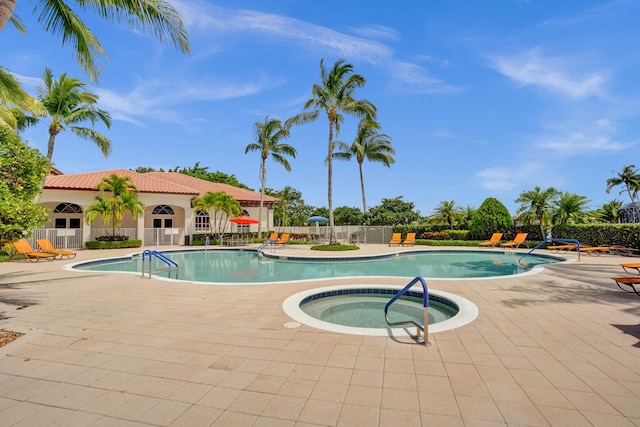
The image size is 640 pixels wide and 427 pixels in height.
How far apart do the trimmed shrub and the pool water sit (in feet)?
53.3

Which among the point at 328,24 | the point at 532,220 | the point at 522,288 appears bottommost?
Result: the point at 522,288

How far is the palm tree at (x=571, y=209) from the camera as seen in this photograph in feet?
59.6

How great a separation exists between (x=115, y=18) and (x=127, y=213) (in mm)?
20373

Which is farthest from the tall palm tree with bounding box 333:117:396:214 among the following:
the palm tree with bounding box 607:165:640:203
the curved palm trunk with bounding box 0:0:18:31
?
the palm tree with bounding box 607:165:640:203

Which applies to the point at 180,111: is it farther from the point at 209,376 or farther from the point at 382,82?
the point at 209,376

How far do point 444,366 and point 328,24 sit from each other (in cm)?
1300

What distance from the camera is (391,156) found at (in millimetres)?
29500

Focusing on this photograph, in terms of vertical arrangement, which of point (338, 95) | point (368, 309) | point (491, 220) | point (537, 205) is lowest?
point (368, 309)

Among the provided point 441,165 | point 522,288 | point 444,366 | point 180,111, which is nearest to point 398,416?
point 444,366

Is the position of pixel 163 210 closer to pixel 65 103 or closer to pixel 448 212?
pixel 65 103

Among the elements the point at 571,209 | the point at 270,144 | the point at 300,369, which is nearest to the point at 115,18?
the point at 300,369

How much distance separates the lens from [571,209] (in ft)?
59.9

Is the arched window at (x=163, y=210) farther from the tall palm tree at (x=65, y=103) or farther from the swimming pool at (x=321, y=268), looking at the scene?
the swimming pool at (x=321, y=268)

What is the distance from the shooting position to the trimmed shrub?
1994 centimetres
